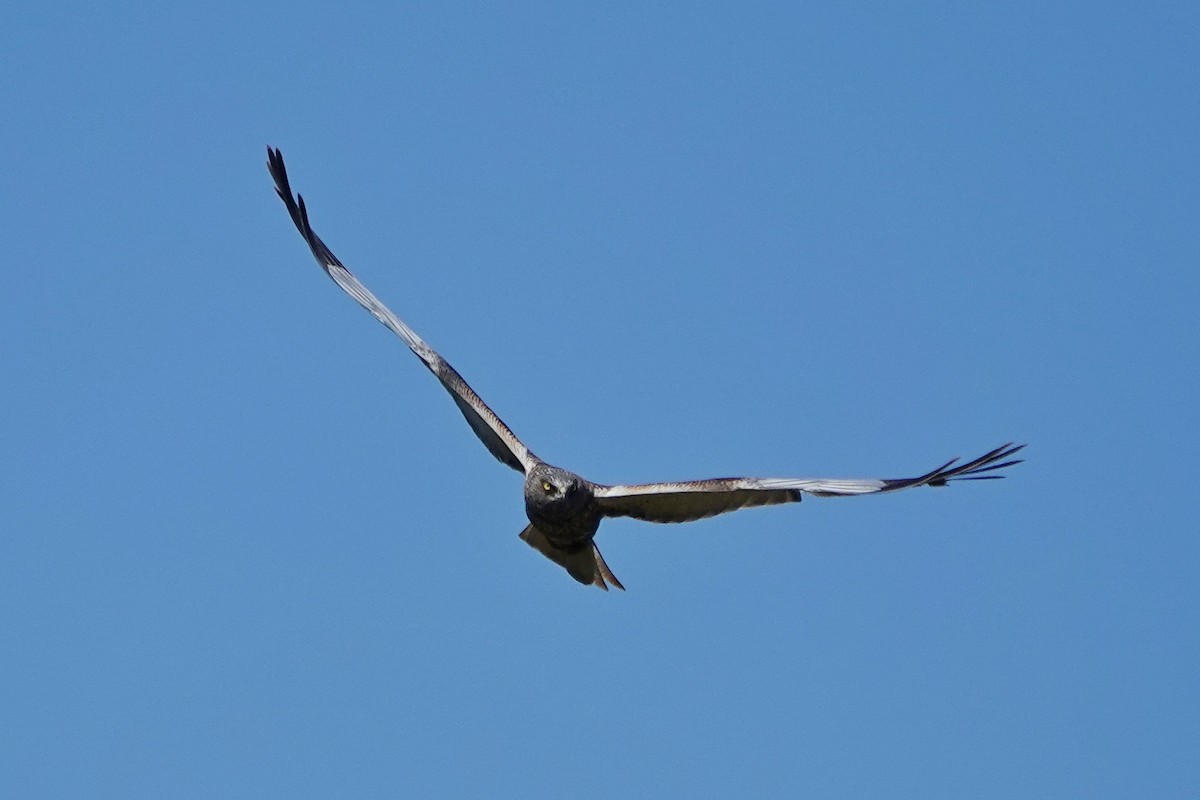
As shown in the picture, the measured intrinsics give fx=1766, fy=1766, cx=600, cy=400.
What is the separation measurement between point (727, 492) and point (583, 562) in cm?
171

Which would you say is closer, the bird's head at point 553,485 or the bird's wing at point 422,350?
the bird's head at point 553,485

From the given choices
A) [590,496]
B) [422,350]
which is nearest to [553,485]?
[590,496]

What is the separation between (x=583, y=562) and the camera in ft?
56.1

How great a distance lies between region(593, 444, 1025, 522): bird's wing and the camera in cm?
1476

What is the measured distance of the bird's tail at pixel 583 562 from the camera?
17078mm

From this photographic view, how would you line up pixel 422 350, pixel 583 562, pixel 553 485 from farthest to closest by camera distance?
pixel 422 350
pixel 583 562
pixel 553 485

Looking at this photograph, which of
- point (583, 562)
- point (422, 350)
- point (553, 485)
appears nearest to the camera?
point (553, 485)

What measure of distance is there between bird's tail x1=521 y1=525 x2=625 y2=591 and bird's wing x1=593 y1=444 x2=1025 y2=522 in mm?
468

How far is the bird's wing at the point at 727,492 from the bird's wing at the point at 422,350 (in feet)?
3.65

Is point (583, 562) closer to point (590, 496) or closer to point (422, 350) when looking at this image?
point (590, 496)

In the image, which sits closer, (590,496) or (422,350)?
(590,496)

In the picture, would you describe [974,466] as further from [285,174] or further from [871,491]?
[285,174]

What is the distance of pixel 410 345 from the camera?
18.4m

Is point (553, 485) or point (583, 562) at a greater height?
point (553, 485)
